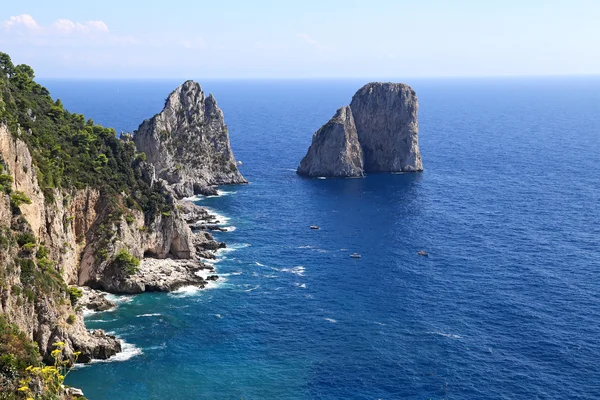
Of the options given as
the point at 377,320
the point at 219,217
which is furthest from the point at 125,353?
the point at 219,217

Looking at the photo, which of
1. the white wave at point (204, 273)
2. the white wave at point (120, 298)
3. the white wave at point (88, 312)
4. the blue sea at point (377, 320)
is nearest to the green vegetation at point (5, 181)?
the blue sea at point (377, 320)

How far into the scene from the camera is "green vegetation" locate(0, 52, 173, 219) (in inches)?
5049

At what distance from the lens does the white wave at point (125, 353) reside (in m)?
105

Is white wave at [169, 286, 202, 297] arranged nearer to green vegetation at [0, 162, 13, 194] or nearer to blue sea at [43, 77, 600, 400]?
blue sea at [43, 77, 600, 400]

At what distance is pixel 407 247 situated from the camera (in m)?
161

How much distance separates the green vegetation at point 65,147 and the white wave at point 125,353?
29.8 metres

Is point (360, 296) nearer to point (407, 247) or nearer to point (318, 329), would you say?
point (318, 329)

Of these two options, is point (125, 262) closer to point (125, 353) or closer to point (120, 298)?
point (120, 298)

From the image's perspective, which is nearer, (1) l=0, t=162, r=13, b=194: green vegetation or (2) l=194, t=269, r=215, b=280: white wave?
(1) l=0, t=162, r=13, b=194: green vegetation

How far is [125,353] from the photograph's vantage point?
107062mm

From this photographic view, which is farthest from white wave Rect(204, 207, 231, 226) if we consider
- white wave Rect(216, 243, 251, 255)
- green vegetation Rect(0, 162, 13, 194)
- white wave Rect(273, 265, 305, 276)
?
green vegetation Rect(0, 162, 13, 194)

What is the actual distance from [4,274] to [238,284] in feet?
167

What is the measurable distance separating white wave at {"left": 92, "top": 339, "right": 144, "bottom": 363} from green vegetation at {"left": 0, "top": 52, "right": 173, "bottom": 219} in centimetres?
2978

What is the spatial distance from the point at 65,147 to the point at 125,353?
54350mm
